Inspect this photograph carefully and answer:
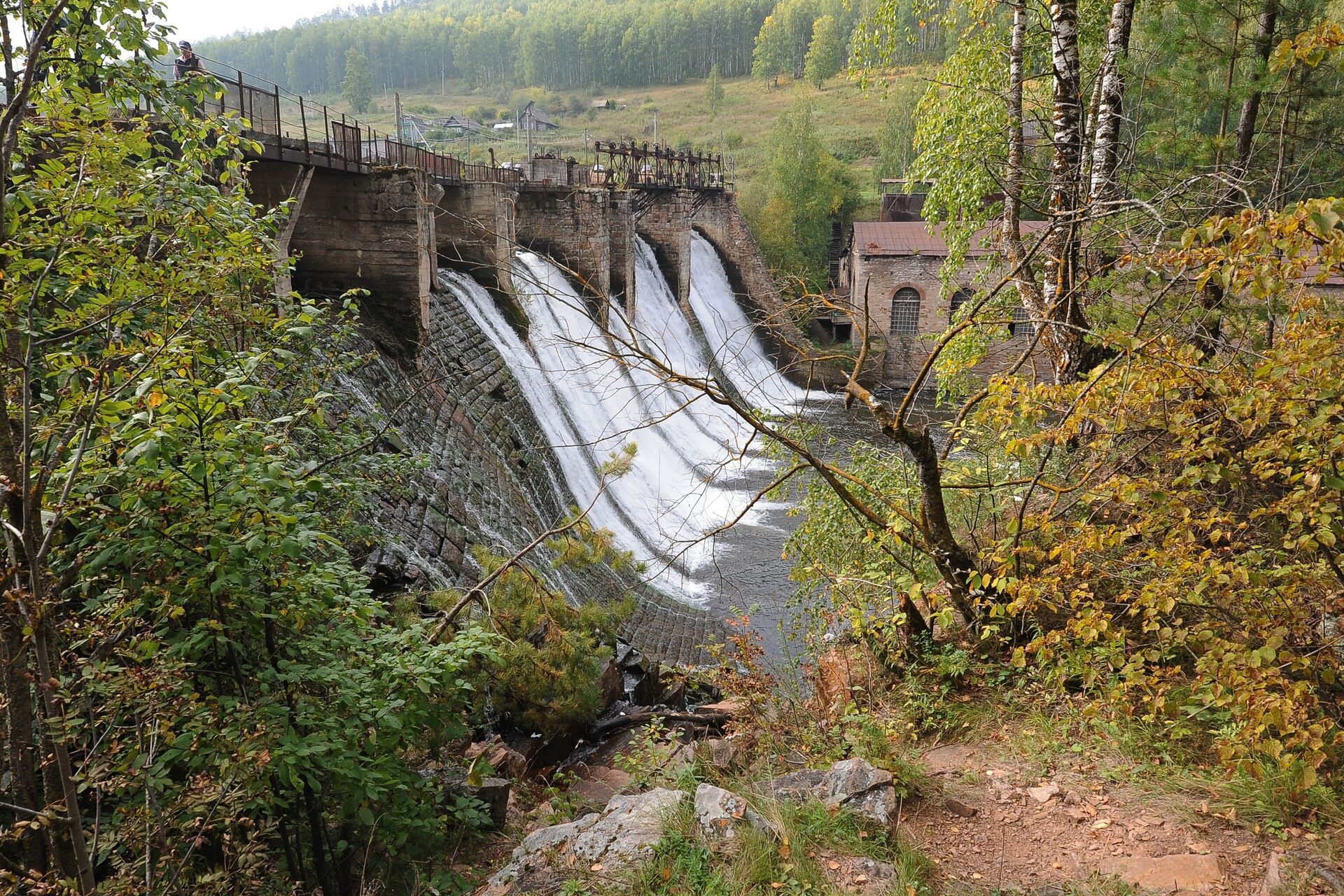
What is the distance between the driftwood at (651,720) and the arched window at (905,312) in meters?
24.4

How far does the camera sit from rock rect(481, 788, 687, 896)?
4.04 meters

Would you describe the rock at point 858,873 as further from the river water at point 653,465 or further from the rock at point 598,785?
the river water at point 653,465

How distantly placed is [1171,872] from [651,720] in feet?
17.4

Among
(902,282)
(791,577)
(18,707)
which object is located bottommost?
(791,577)

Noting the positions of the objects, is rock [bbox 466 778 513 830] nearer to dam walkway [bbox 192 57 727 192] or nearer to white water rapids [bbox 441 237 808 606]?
dam walkway [bbox 192 57 727 192]

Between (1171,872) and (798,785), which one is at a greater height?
(1171,872)

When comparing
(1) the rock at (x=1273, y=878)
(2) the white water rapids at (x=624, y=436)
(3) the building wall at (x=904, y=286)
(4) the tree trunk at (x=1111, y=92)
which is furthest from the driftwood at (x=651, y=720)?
(3) the building wall at (x=904, y=286)

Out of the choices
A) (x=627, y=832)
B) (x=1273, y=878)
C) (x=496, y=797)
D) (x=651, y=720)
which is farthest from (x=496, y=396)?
(x=1273, y=878)

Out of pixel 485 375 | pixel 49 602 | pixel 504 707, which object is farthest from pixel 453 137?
pixel 49 602

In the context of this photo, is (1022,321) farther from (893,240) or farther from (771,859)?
(893,240)

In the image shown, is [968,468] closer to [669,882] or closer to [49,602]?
[669,882]

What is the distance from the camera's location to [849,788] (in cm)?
418

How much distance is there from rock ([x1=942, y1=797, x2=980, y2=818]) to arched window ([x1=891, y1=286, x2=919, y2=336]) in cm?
2759

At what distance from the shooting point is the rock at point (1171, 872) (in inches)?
137
